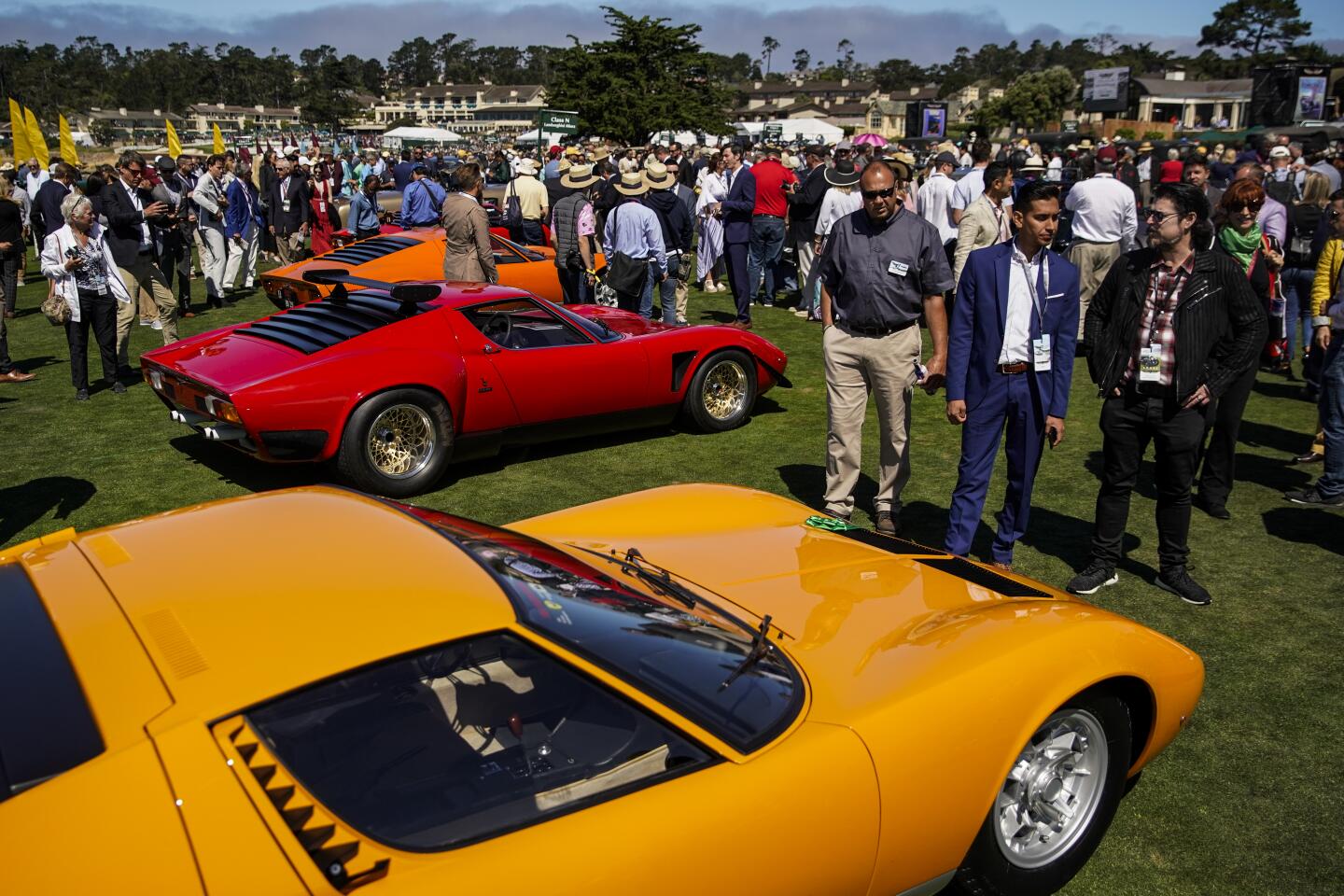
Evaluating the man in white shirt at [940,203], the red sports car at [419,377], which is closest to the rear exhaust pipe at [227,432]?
the red sports car at [419,377]

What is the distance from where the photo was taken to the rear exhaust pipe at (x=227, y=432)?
6.12 m

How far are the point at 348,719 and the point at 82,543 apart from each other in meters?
1.06

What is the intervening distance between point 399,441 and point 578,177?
6.53 meters

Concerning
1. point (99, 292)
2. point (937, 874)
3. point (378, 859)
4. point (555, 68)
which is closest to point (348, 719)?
point (378, 859)

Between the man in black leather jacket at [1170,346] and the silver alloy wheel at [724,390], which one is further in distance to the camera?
the silver alloy wheel at [724,390]

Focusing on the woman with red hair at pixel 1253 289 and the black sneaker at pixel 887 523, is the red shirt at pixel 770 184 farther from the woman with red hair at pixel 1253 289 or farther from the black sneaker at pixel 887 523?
the black sneaker at pixel 887 523

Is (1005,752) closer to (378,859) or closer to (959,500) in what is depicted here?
(378,859)

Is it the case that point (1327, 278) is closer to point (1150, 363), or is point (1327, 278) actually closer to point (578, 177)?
point (1150, 363)

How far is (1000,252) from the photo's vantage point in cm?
507

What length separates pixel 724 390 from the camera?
8172 mm

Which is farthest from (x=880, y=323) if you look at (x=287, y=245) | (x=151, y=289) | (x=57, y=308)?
(x=287, y=245)

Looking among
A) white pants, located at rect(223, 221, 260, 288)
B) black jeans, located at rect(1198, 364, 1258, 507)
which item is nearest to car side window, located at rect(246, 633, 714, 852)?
black jeans, located at rect(1198, 364, 1258, 507)

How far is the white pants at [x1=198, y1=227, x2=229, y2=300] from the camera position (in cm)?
1364

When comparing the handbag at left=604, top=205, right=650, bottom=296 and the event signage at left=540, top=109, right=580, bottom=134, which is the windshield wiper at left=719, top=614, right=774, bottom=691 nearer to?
the handbag at left=604, top=205, right=650, bottom=296
